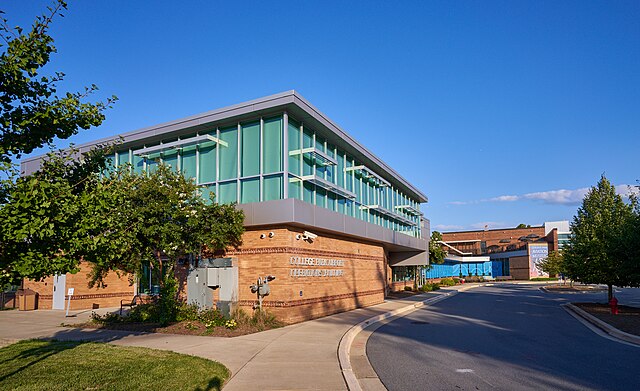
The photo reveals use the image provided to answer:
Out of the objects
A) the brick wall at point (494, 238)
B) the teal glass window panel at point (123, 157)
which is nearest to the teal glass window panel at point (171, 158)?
Answer: the teal glass window panel at point (123, 157)

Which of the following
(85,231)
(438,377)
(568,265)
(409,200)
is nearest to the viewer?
(85,231)

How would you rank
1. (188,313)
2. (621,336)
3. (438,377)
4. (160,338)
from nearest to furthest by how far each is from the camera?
(438,377) < (160,338) < (621,336) < (188,313)

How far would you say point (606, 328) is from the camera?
16.3 m

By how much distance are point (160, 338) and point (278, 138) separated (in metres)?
7.83

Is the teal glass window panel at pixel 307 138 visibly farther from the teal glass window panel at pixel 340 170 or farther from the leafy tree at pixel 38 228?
the leafy tree at pixel 38 228

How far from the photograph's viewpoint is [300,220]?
16.4 meters

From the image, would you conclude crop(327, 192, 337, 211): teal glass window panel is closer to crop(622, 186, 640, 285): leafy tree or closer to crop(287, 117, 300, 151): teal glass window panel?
crop(287, 117, 300, 151): teal glass window panel

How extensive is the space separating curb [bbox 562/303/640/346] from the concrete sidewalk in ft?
26.9

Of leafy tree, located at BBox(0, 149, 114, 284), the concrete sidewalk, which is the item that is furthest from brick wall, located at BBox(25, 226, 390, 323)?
leafy tree, located at BBox(0, 149, 114, 284)

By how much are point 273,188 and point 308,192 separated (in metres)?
1.86

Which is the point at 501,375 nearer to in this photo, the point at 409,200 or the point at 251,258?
the point at 251,258

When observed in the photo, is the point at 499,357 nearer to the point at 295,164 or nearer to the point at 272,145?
the point at 295,164

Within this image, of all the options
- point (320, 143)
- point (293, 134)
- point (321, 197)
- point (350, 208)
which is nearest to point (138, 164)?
point (293, 134)

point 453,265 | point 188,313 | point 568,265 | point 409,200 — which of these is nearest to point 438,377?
point 188,313
